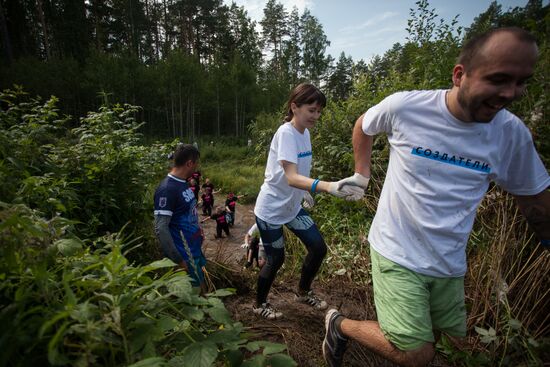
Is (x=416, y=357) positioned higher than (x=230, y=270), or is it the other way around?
(x=416, y=357)

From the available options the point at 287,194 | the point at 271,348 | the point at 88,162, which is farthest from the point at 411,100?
the point at 88,162

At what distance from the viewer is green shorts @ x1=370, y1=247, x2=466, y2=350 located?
4.50 ft

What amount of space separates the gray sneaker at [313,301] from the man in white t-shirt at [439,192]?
1089 millimetres

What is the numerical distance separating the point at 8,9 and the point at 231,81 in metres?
Result: 17.8

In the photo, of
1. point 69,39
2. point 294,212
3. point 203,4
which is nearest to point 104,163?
point 294,212

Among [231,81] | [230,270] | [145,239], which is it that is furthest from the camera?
[231,81]

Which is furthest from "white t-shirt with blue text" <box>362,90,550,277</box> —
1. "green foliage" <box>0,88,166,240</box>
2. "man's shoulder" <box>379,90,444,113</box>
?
"green foliage" <box>0,88,166,240</box>

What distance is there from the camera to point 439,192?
1.37m

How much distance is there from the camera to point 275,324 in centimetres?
233

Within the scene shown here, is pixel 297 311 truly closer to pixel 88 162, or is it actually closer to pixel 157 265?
pixel 157 265

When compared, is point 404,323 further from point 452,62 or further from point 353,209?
point 452,62

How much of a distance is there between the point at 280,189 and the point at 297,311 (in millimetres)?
1111

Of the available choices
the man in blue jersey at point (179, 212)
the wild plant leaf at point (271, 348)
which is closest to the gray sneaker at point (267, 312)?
the man in blue jersey at point (179, 212)

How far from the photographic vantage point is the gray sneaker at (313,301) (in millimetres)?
2619
